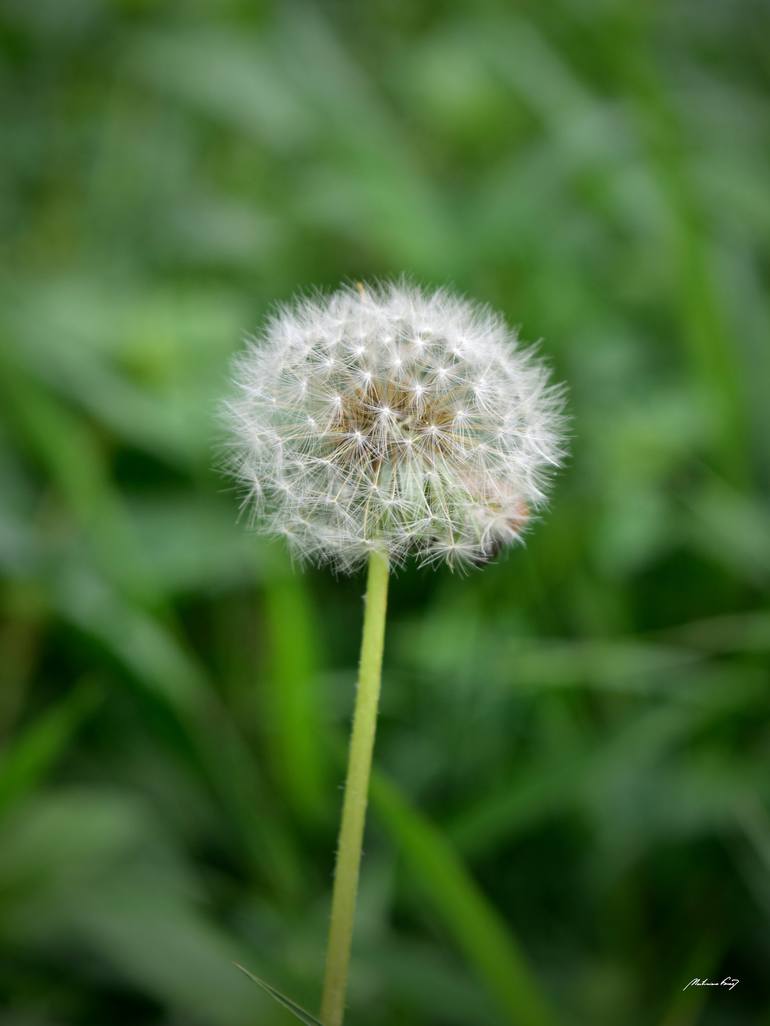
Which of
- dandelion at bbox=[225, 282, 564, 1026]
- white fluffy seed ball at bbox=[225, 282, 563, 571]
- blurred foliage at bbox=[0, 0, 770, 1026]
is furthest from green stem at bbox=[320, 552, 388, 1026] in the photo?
blurred foliage at bbox=[0, 0, 770, 1026]

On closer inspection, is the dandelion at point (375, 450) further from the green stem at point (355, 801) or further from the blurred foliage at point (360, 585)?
the blurred foliage at point (360, 585)
